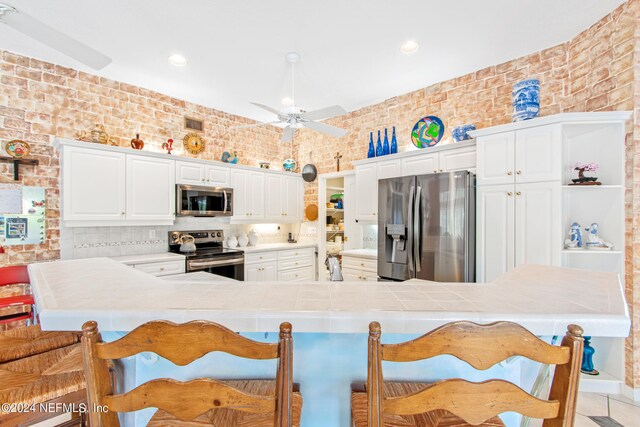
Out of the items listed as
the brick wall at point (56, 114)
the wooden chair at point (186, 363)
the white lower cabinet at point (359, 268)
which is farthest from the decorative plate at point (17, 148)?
the white lower cabinet at point (359, 268)

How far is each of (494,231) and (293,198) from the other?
327 centimetres

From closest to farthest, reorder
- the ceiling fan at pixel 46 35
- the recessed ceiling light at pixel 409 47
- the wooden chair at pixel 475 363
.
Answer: the wooden chair at pixel 475 363 → the ceiling fan at pixel 46 35 → the recessed ceiling light at pixel 409 47

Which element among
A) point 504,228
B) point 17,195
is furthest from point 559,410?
point 17,195

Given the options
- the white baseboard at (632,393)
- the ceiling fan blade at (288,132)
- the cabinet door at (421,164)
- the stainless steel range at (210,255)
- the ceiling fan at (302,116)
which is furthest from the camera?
the stainless steel range at (210,255)

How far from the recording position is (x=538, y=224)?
2455 millimetres

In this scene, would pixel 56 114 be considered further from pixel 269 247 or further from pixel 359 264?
pixel 359 264

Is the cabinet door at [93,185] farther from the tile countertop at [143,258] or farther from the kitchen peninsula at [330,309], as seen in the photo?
the kitchen peninsula at [330,309]

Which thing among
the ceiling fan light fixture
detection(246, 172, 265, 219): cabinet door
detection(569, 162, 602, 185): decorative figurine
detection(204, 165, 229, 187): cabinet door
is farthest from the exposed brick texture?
the ceiling fan light fixture

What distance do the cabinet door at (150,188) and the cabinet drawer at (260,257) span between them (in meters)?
1.16

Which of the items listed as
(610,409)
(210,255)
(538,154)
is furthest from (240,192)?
(610,409)

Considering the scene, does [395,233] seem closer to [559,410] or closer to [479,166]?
[479,166]

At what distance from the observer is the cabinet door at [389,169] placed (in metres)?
3.63

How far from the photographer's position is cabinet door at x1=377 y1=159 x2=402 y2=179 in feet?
11.9

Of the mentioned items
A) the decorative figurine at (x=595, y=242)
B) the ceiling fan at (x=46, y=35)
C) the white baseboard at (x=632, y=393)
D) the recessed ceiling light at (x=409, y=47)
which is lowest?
the white baseboard at (x=632, y=393)
